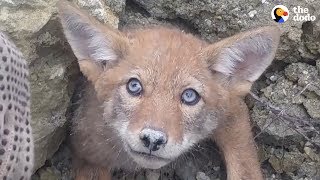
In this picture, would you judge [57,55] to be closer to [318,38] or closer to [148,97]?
[148,97]

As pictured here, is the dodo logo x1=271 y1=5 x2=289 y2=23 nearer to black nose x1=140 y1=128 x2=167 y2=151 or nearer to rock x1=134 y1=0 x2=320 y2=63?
rock x1=134 y1=0 x2=320 y2=63

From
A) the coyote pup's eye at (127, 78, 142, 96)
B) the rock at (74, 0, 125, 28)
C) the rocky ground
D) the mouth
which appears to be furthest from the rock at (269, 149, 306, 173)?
the rock at (74, 0, 125, 28)

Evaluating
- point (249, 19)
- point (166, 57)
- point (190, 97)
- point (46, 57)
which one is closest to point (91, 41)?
point (46, 57)

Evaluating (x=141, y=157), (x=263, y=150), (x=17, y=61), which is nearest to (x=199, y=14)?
(x=263, y=150)

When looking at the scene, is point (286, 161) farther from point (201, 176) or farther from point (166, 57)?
point (166, 57)

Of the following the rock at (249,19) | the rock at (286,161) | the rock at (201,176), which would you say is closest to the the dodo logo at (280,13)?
the rock at (249,19)

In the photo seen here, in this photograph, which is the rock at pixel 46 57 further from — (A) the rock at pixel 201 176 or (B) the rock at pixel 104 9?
(A) the rock at pixel 201 176
